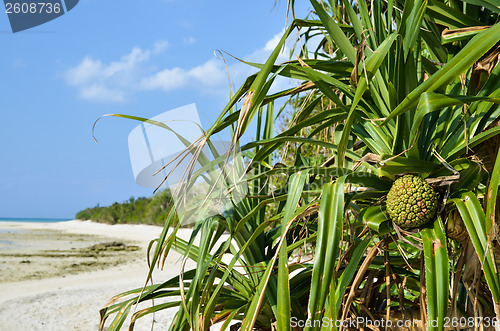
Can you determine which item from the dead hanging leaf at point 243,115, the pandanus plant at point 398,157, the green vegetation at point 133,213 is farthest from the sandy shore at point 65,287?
the green vegetation at point 133,213

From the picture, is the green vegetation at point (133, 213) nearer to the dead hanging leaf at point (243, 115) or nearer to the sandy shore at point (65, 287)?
the sandy shore at point (65, 287)

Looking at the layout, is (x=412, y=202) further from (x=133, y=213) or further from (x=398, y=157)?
(x=133, y=213)

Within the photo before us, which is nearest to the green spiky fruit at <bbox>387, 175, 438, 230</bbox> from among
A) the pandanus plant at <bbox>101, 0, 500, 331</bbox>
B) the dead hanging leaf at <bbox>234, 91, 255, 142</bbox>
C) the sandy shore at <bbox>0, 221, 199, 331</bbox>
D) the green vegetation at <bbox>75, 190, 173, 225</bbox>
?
the pandanus plant at <bbox>101, 0, 500, 331</bbox>

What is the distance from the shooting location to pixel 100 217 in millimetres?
35594

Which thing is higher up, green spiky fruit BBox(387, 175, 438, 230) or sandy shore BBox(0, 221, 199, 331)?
green spiky fruit BBox(387, 175, 438, 230)

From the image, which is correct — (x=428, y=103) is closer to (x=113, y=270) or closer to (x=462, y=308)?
(x=462, y=308)

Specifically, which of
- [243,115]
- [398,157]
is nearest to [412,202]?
[398,157]

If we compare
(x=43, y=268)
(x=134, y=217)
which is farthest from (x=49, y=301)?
(x=134, y=217)

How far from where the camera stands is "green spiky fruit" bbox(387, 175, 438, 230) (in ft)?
3.20

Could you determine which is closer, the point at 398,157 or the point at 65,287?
the point at 398,157

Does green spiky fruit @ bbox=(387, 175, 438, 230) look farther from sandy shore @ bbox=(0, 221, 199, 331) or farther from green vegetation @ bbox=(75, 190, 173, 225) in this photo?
green vegetation @ bbox=(75, 190, 173, 225)

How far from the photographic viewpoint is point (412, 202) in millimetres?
974

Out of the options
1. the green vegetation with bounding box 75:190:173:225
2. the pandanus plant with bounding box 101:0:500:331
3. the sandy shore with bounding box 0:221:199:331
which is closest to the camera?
the pandanus plant with bounding box 101:0:500:331

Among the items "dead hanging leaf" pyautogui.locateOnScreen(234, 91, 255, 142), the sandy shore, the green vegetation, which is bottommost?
the sandy shore
